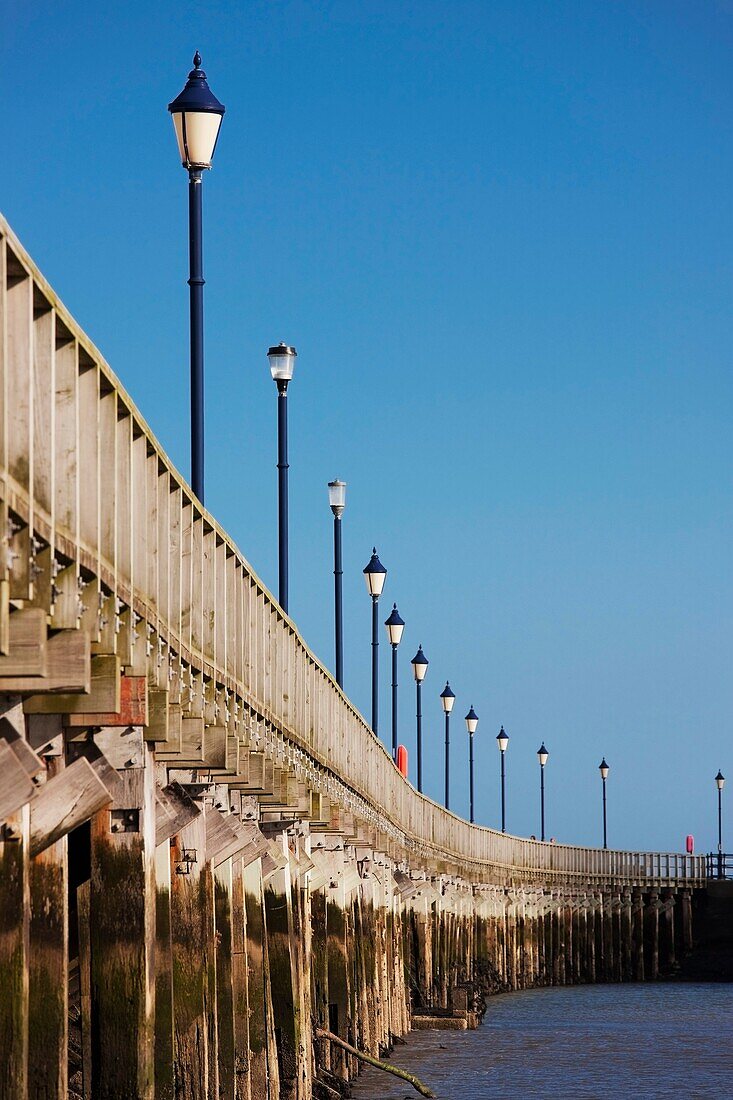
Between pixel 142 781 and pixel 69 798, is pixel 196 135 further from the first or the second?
pixel 69 798

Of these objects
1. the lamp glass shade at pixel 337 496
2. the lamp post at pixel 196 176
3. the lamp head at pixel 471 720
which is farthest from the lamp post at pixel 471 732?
the lamp post at pixel 196 176

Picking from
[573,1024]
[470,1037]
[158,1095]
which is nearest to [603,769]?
[573,1024]

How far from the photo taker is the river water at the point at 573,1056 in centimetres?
3053

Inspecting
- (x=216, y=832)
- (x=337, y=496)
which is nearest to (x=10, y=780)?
(x=216, y=832)

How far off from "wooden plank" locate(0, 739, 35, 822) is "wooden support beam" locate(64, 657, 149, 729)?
1568 millimetres

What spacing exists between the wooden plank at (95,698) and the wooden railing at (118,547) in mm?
272

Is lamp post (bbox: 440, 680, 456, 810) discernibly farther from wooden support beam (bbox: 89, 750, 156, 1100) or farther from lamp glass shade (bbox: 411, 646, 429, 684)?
wooden support beam (bbox: 89, 750, 156, 1100)

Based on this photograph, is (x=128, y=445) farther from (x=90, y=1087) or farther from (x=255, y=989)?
(x=255, y=989)

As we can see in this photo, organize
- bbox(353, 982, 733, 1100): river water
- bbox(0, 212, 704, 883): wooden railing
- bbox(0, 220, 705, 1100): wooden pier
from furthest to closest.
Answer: bbox(353, 982, 733, 1100): river water, bbox(0, 220, 705, 1100): wooden pier, bbox(0, 212, 704, 883): wooden railing

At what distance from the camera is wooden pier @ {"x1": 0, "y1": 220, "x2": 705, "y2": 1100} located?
32.3 ft

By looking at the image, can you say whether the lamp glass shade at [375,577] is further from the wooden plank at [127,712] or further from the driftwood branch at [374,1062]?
the wooden plank at [127,712]

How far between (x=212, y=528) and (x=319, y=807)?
713 cm

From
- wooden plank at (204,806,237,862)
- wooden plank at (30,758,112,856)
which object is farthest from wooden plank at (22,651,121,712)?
wooden plank at (204,806,237,862)

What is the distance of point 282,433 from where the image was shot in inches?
1046
